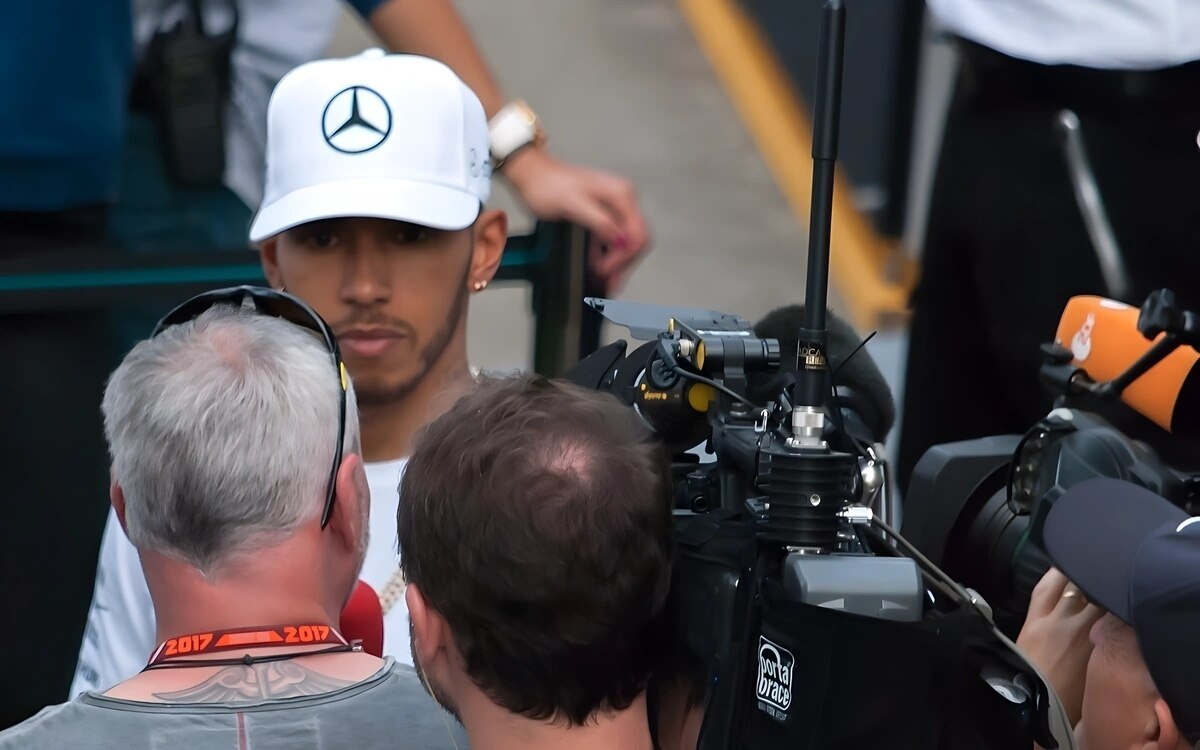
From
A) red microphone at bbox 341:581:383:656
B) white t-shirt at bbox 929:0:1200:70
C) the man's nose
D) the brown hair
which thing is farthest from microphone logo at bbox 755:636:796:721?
white t-shirt at bbox 929:0:1200:70

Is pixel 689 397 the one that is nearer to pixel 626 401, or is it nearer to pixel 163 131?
pixel 626 401

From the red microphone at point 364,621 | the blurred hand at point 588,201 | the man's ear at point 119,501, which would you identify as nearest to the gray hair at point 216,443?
the man's ear at point 119,501

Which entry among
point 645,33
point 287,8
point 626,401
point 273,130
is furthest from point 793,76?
point 626,401

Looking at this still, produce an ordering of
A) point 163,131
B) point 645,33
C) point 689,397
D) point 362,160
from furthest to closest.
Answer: point 645,33
point 163,131
point 362,160
point 689,397

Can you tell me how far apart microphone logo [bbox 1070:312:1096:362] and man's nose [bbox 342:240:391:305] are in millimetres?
833

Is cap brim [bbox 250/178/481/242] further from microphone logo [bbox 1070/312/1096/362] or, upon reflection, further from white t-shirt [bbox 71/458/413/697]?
microphone logo [bbox 1070/312/1096/362]

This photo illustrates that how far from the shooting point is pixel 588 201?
2254mm

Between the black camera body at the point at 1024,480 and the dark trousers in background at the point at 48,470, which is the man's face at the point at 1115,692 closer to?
the black camera body at the point at 1024,480

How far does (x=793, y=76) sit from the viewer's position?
5004 mm

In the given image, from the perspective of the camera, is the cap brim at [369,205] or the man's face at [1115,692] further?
the cap brim at [369,205]

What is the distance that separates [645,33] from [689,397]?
419 centimetres

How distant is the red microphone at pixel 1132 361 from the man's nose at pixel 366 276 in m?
0.83

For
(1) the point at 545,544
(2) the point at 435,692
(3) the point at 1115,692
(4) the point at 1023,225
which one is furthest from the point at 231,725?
(4) the point at 1023,225

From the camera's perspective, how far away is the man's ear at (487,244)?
2.13m
